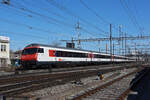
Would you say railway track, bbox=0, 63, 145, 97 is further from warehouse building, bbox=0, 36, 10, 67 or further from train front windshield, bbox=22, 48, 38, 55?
warehouse building, bbox=0, 36, 10, 67

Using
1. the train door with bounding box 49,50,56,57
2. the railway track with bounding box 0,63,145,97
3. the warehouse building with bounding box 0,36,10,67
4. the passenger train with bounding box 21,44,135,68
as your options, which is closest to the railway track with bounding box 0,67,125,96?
the railway track with bounding box 0,63,145,97

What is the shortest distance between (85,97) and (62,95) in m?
1.08

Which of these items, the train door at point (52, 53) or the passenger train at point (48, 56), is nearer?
the passenger train at point (48, 56)

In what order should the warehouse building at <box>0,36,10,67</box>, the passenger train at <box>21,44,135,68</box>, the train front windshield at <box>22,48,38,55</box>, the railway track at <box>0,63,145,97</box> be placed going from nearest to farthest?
the railway track at <box>0,63,145,97</box>
the passenger train at <box>21,44,135,68</box>
the train front windshield at <box>22,48,38,55</box>
the warehouse building at <box>0,36,10,67</box>

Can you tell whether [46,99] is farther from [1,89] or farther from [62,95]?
[1,89]

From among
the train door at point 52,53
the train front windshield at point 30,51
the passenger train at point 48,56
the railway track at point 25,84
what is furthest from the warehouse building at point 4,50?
the railway track at point 25,84

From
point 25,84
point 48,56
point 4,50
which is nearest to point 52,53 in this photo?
point 48,56

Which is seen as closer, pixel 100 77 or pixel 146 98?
pixel 146 98

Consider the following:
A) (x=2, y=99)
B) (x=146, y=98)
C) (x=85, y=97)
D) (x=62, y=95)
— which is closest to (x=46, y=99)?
(x=62, y=95)

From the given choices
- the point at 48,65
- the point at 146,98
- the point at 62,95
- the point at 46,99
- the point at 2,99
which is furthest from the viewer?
the point at 48,65

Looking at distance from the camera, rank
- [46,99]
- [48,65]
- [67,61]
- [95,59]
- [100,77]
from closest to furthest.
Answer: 1. [46,99]
2. [100,77]
3. [48,65]
4. [67,61]
5. [95,59]

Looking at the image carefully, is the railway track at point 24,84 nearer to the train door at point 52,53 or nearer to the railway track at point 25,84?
the railway track at point 25,84

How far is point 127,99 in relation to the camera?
9.09 meters

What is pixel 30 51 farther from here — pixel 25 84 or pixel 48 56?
pixel 25 84
